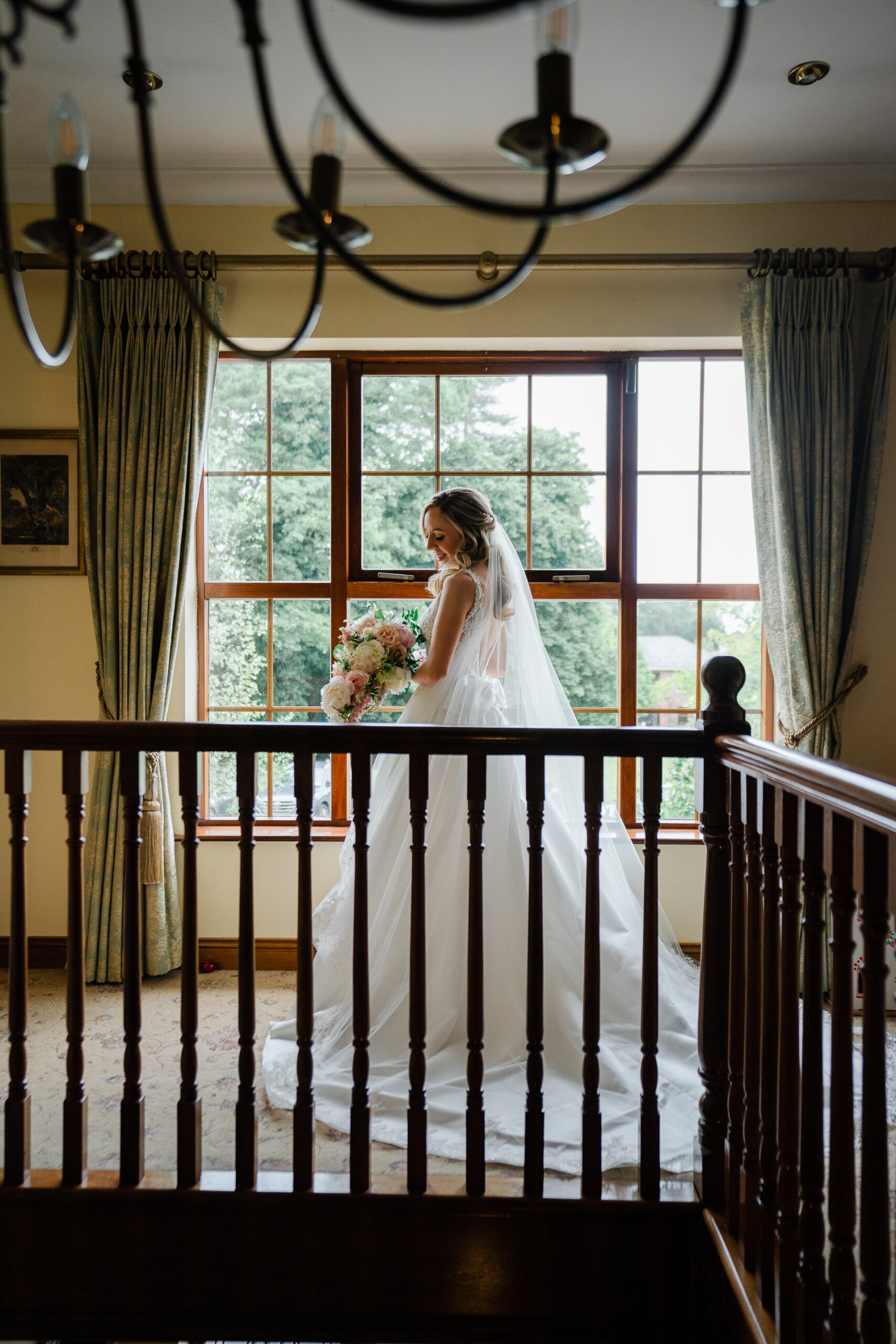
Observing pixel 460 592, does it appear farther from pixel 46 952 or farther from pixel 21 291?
pixel 46 952

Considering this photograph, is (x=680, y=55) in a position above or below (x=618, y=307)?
above

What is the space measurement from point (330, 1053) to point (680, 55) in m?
3.13

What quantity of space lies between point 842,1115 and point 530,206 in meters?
1.09

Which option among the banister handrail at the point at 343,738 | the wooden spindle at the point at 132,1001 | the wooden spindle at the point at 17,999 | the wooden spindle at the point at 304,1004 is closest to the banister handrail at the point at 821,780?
the banister handrail at the point at 343,738

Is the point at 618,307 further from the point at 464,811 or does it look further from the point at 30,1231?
the point at 30,1231

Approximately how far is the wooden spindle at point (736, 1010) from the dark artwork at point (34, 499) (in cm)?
288

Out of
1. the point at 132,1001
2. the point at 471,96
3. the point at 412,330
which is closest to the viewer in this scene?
the point at 132,1001

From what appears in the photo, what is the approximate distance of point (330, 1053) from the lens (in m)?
2.20

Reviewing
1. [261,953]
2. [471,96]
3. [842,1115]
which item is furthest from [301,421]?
[842,1115]

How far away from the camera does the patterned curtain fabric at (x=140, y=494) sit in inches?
126

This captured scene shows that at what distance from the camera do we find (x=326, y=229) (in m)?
0.96

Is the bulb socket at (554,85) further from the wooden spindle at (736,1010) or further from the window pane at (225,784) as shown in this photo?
the window pane at (225,784)

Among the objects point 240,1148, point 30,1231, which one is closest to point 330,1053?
point 240,1148

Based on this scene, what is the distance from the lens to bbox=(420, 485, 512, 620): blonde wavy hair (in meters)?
2.74
